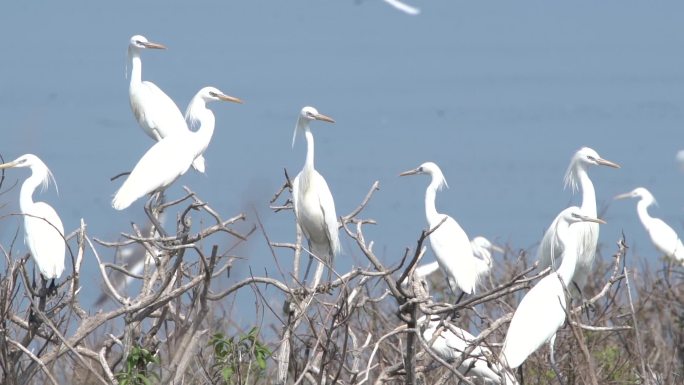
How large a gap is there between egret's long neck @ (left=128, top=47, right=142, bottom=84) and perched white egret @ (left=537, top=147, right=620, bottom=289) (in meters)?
2.63

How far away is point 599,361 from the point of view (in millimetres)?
6062

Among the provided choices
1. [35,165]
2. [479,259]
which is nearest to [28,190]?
[35,165]

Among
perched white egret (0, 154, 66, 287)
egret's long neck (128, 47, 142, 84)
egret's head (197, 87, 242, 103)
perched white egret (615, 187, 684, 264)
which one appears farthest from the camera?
perched white egret (615, 187, 684, 264)

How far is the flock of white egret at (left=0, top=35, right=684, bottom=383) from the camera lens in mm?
4605

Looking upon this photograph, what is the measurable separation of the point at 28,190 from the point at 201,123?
3.23 feet

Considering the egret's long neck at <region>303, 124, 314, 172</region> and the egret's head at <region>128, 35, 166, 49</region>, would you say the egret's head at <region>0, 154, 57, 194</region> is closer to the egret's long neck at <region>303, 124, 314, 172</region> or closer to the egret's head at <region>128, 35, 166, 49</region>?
the egret's long neck at <region>303, 124, 314, 172</region>

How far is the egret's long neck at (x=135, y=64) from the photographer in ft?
24.4

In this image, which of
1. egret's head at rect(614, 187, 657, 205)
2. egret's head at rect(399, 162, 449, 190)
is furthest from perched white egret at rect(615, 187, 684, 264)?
egret's head at rect(399, 162, 449, 190)

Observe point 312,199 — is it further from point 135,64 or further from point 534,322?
point 135,64

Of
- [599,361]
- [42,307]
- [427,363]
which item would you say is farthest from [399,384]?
[599,361]

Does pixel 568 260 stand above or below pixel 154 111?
below

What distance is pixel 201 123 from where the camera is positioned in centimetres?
607

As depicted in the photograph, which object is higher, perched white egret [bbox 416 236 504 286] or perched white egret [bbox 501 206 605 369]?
perched white egret [bbox 501 206 605 369]

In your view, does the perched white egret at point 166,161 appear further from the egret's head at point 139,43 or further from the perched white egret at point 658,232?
the perched white egret at point 658,232
